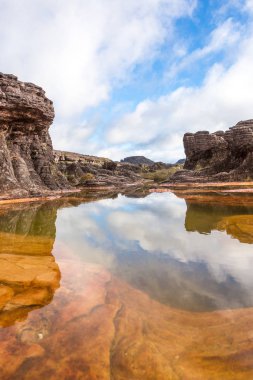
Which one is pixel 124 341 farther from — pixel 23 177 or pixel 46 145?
pixel 46 145

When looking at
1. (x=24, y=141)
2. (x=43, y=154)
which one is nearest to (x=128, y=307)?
(x=24, y=141)

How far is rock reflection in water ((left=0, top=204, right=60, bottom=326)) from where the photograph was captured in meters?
4.23

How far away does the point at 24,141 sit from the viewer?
2747 cm

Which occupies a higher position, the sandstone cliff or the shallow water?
the sandstone cliff

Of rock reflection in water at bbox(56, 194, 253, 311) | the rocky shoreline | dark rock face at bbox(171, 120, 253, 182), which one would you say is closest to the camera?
rock reflection in water at bbox(56, 194, 253, 311)

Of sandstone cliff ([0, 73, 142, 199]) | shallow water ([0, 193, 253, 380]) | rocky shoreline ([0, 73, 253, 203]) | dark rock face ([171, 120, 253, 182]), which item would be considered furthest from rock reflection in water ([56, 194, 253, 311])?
dark rock face ([171, 120, 253, 182])

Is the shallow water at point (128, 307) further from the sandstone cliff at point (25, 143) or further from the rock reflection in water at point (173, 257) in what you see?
the sandstone cliff at point (25, 143)

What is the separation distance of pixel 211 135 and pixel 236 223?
32.6 metres

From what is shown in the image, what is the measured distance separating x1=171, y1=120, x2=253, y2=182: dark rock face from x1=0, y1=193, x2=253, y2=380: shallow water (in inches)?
989

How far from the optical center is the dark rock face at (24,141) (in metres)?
22.9

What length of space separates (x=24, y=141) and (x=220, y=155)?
2624 centimetres

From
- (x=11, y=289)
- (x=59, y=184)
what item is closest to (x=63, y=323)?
(x=11, y=289)

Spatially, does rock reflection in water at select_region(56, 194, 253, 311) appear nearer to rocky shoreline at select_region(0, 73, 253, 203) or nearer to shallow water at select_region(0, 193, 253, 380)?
shallow water at select_region(0, 193, 253, 380)

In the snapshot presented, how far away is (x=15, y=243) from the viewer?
8250 millimetres
